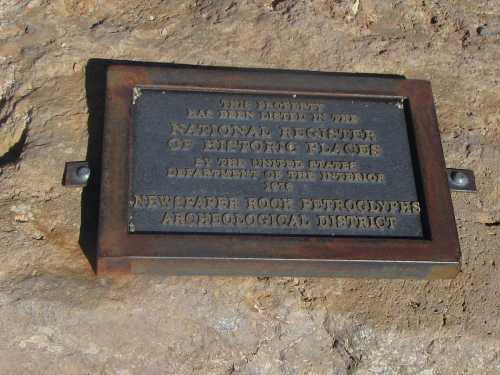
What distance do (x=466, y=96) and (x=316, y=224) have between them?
1.29 metres

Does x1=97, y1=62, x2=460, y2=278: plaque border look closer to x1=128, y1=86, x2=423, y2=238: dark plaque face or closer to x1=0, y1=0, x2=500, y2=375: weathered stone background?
x1=128, y1=86, x2=423, y2=238: dark plaque face

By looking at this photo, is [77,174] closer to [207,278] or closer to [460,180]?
[207,278]

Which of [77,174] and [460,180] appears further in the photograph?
[460,180]

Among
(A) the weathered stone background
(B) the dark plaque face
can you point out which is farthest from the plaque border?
(A) the weathered stone background

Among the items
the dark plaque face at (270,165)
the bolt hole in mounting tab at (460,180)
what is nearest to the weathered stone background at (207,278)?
the bolt hole in mounting tab at (460,180)

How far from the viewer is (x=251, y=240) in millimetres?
2678

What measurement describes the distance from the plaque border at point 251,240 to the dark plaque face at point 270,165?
5 centimetres

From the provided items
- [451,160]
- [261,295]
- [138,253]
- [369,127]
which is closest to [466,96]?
[451,160]

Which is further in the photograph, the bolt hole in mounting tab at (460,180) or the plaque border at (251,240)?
the bolt hole in mounting tab at (460,180)

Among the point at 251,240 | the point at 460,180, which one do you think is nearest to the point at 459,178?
the point at 460,180

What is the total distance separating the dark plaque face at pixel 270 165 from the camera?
9.05 feet

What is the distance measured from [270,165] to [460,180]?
955 mm

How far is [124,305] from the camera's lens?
270 centimetres

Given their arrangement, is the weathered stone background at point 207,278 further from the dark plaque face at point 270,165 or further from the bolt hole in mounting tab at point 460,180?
the dark plaque face at point 270,165
